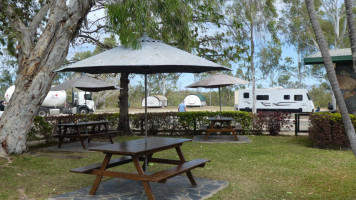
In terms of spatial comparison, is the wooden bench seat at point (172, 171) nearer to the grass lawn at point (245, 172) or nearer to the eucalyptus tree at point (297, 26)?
the grass lawn at point (245, 172)

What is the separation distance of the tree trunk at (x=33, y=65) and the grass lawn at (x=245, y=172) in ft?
1.88

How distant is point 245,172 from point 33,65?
5.32 meters

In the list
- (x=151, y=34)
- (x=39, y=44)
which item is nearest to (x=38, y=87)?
(x=39, y=44)

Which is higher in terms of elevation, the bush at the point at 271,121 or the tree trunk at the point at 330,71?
the tree trunk at the point at 330,71

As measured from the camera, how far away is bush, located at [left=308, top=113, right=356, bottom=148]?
326 inches

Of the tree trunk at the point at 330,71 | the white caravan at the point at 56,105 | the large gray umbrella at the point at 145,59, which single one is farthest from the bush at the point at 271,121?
the white caravan at the point at 56,105

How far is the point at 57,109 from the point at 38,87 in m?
21.6

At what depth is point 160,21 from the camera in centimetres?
903

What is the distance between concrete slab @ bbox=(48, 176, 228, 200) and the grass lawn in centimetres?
23

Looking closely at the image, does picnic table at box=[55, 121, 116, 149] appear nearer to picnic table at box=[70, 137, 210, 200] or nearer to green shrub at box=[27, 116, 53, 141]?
green shrub at box=[27, 116, 53, 141]

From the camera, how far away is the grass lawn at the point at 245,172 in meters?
4.65

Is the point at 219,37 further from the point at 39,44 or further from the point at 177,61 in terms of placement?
the point at 177,61

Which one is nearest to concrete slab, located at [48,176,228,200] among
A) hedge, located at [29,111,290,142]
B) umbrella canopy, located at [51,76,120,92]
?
umbrella canopy, located at [51,76,120,92]

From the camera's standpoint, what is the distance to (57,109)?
92.2 ft
